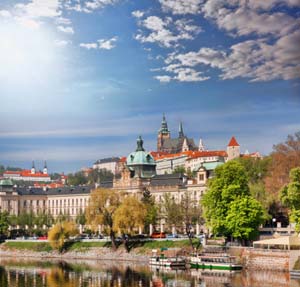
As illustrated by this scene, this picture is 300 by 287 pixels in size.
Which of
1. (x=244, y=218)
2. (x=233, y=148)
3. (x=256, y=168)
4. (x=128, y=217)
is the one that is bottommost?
(x=244, y=218)

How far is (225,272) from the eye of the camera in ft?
177

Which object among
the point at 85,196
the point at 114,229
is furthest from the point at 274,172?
the point at 85,196

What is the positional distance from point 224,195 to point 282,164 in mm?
15857

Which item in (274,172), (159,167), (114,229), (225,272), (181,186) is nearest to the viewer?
(225,272)

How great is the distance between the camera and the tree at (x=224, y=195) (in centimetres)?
6016

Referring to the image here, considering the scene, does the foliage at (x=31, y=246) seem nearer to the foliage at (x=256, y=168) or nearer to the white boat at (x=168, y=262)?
the white boat at (x=168, y=262)

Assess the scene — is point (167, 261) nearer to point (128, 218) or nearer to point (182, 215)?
point (128, 218)

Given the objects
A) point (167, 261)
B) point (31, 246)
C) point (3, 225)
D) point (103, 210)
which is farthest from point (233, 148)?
point (167, 261)

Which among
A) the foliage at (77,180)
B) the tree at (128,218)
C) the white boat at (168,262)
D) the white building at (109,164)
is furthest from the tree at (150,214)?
the white building at (109,164)

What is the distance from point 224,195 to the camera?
60.3m

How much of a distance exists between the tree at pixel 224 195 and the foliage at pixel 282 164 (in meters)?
8.95

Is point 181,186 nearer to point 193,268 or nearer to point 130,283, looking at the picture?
point 193,268

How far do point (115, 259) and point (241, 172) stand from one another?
17.1 meters

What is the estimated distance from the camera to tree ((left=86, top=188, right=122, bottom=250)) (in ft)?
235
